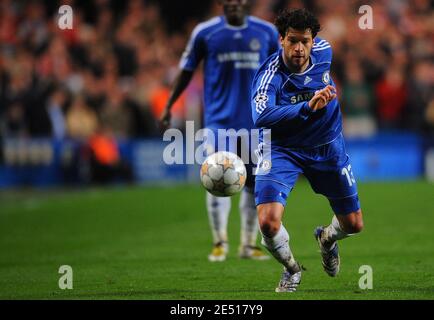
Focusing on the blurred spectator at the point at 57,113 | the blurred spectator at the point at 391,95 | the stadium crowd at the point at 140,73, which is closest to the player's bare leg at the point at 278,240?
the stadium crowd at the point at 140,73

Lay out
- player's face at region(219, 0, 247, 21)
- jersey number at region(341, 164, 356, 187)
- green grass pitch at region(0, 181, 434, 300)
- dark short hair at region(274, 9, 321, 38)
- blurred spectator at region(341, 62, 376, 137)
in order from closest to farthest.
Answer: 1. dark short hair at region(274, 9, 321, 38)
2. jersey number at region(341, 164, 356, 187)
3. green grass pitch at region(0, 181, 434, 300)
4. player's face at region(219, 0, 247, 21)
5. blurred spectator at region(341, 62, 376, 137)

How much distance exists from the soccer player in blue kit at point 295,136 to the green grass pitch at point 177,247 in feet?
1.85

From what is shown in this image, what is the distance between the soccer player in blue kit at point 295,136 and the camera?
7.92 meters

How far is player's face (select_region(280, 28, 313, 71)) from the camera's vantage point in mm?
7914

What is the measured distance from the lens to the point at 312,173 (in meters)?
8.30

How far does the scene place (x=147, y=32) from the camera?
24156mm

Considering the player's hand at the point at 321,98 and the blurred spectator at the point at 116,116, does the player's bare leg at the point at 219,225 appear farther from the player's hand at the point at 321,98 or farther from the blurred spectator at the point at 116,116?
the blurred spectator at the point at 116,116

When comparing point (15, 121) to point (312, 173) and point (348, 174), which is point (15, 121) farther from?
Result: point (348, 174)

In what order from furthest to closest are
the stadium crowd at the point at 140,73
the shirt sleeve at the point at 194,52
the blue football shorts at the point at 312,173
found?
1. the stadium crowd at the point at 140,73
2. the shirt sleeve at the point at 194,52
3. the blue football shorts at the point at 312,173

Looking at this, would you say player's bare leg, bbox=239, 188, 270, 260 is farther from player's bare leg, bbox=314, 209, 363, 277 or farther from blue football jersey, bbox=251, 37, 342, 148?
blue football jersey, bbox=251, 37, 342, 148

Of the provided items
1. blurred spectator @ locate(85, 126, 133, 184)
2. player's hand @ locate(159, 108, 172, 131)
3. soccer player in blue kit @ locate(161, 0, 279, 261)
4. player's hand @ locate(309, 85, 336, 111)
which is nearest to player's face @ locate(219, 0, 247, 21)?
soccer player in blue kit @ locate(161, 0, 279, 261)

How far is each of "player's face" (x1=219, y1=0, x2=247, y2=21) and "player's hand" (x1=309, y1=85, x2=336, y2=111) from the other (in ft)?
10.1

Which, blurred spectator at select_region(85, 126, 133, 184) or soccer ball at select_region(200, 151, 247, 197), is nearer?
soccer ball at select_region(200, 151, 247, 197)

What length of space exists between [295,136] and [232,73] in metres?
2.58
